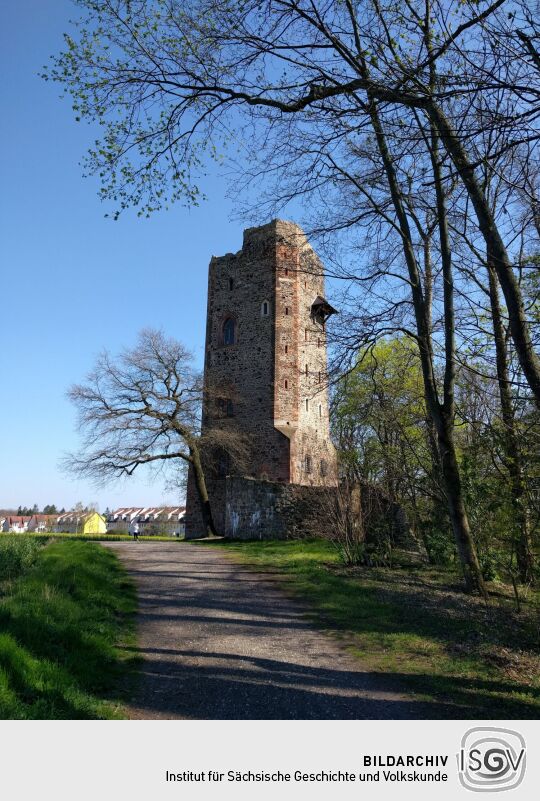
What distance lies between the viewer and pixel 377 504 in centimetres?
1303

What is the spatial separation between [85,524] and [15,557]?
63355mm

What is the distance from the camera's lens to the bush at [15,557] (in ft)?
32.3

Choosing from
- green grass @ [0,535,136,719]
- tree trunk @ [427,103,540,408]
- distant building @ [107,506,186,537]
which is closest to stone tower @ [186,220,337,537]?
green grass @ [0,535,136,719]

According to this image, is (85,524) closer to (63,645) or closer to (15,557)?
(15,557)

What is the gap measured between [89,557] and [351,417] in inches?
553

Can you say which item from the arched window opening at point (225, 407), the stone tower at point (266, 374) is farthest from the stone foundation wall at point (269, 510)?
the arched window opening at point (225, 407)

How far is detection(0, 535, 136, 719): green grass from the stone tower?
16.9m

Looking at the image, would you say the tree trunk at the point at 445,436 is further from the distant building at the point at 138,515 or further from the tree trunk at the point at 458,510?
the distant building at the point at 138,515

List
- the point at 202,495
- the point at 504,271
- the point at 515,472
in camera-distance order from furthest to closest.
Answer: the point at 202,495
the point at 515,472
the point at 504,271

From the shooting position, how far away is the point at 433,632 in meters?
6.75

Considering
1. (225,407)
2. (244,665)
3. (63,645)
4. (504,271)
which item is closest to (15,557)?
(63,645)
